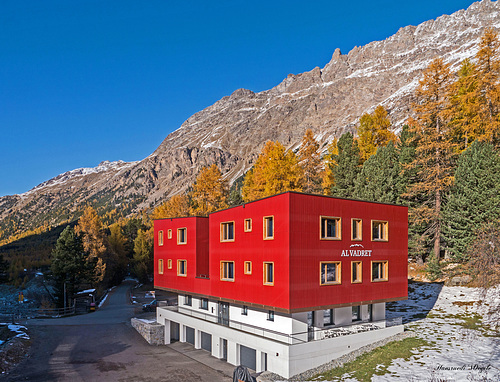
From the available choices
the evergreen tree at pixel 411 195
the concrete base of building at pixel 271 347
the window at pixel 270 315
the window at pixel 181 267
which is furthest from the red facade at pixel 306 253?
the evergreen tree at pixel 411 195

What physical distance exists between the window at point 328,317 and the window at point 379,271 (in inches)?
164

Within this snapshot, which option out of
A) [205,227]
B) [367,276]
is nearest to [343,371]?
[367,276]

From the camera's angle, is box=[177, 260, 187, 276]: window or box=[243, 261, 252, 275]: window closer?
box=[243, 261, 252, 275]: window

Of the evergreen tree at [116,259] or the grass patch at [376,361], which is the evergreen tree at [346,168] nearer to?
the grass patch at [376,361]

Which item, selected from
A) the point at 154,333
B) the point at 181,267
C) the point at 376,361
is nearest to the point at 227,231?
the point at 181,267

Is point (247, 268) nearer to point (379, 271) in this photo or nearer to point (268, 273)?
point (268, 273)

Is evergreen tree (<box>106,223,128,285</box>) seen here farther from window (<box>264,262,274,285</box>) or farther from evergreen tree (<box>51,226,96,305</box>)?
window (<box>264,262,274,285</box>)

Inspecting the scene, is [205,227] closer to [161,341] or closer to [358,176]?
[161,341]

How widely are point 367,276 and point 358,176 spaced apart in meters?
23.0

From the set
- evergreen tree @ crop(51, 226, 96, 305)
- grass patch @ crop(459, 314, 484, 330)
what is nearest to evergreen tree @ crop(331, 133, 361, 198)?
grass patch @ crop(459, 314, 484, 330)

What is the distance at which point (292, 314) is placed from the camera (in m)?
25.0

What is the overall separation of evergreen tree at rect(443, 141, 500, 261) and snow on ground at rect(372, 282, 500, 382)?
4170mm

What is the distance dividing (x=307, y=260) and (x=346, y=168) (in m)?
30.1

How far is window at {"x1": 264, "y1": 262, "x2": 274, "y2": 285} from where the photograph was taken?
25.5m
